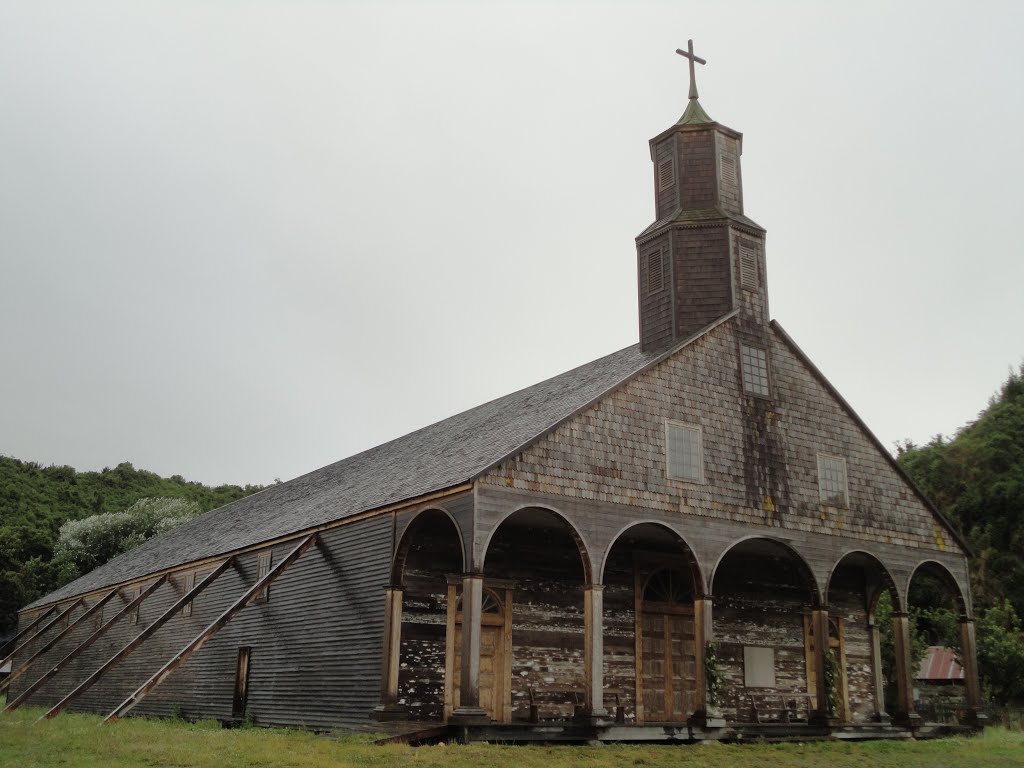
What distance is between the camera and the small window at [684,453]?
70.8 feet

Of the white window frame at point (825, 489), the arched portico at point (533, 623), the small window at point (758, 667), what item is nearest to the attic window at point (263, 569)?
the arched portico at point (533, 623)

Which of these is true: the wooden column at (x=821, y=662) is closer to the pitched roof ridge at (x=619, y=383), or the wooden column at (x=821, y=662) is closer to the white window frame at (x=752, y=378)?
the white window frame at (x=752, y=378)

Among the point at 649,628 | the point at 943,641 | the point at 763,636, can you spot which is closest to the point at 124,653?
the point at 649,628

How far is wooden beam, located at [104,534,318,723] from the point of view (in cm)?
2034

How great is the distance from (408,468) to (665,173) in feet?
34.0

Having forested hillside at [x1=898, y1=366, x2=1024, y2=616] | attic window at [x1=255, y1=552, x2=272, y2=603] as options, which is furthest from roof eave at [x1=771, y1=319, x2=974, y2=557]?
forested hillside at [x1=898, y1=366, x2=1024, y2=616]

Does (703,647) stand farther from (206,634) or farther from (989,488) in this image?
(989,488)

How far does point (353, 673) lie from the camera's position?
21.2 m

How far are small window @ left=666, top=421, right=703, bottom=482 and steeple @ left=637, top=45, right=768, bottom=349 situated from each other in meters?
3.31

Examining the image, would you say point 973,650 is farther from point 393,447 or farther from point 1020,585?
point 1020,585

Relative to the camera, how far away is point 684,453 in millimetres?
21828

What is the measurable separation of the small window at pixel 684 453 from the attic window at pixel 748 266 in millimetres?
4945

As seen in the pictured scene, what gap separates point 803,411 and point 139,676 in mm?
21339

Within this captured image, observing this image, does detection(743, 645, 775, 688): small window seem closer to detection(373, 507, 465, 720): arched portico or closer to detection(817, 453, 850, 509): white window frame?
detection(817, 453, 850, 509): white window frame
